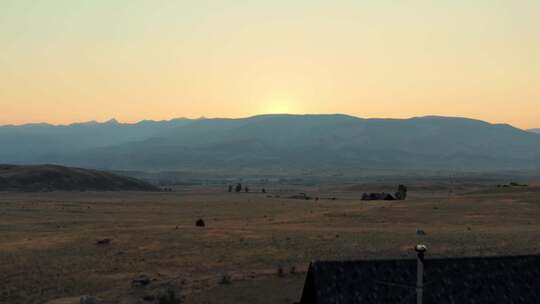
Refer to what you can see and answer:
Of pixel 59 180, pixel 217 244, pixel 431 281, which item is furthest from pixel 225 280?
A: pixel 59 180

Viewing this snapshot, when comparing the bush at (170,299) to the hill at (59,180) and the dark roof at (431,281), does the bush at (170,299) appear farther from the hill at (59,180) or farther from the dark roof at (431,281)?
the hill at (59,180)

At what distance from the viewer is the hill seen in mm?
110062

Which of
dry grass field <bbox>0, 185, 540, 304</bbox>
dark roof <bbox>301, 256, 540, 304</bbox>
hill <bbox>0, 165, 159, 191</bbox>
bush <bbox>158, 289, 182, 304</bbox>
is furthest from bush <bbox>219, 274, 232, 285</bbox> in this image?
hill <bbox>0, 165, 159, 191</bbox>

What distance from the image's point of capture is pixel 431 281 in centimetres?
1361

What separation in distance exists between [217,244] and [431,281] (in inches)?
1062

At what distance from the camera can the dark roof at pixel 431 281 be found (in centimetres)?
A: 1312

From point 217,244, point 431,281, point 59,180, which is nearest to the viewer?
point 431,281

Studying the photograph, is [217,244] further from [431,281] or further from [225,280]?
[431,281]

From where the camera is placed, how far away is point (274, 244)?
38969mm

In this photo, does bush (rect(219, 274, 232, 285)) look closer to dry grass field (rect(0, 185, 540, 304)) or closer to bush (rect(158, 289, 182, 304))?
dry grass field (rect(0, 185, 540, 304))

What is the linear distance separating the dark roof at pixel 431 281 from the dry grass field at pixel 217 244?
11178 millimetres

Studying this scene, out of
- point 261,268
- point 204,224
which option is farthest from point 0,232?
point 261,268

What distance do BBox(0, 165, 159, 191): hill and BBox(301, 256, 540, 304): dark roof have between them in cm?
10300

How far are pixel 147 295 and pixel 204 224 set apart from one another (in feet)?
85.3
